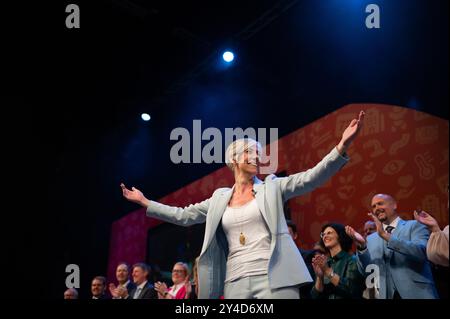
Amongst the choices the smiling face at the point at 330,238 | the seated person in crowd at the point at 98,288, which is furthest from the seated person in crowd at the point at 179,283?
the smiling face at the point at 330,238

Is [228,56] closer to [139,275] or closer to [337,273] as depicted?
[139,275]

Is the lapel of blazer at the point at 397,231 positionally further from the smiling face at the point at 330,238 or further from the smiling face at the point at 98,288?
the smiling face at the point at 98,288

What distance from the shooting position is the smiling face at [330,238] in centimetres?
332

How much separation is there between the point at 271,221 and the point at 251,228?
4.4 inches

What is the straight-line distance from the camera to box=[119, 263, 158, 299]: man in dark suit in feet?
15.0

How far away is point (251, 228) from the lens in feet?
7.92

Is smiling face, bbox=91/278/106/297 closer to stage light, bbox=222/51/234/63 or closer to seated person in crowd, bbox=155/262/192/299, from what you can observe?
seated person in crowd, bbox=155/262/192/299

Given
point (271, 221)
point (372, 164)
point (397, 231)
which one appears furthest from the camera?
point (372, 164)

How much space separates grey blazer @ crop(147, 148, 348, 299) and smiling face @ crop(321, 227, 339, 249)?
0.93 metres

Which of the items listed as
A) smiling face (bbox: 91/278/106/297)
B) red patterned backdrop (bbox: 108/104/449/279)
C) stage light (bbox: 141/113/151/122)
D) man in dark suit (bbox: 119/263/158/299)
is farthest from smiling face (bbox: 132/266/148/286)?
stage light (bbox: 141/113/151/122)

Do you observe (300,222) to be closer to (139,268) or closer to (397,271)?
(139,268)

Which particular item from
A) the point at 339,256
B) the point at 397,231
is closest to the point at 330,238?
the point at 339,256

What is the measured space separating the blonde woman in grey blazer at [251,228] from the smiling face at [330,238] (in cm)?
94

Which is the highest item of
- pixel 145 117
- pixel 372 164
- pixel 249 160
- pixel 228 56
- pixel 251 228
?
pixel 228 56
